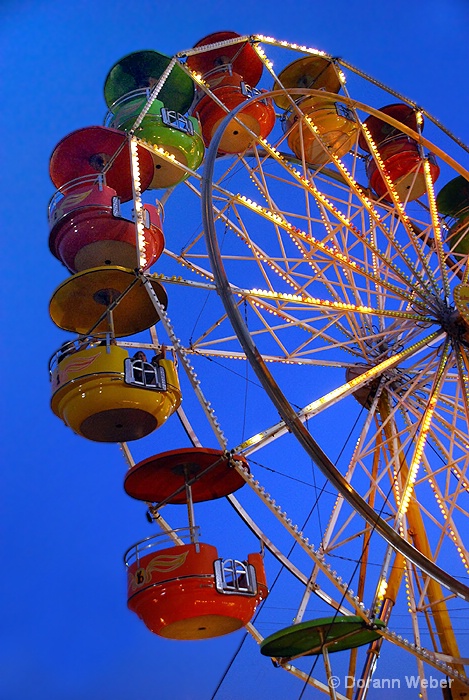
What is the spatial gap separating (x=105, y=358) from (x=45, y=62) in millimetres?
34249

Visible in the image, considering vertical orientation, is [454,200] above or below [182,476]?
above

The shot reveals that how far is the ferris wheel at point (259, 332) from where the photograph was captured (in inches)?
376

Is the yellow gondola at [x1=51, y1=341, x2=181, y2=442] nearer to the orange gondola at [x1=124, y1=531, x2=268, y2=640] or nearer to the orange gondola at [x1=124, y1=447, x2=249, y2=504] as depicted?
the orange gondola at [x1=124, y1=447, x2=249, y2=504]

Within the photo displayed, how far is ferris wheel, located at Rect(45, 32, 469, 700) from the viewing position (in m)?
9.55

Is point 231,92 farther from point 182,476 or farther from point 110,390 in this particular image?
point 182,476

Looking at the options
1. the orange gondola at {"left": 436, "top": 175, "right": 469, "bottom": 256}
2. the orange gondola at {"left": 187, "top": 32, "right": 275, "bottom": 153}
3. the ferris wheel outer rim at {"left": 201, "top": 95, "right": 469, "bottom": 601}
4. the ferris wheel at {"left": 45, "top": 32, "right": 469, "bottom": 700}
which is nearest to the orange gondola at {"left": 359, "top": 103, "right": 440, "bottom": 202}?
the ferris wheel at {"left": 45, "top": 32, "right": 469, "bottom": 700}

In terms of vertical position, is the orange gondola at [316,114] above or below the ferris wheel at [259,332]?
above

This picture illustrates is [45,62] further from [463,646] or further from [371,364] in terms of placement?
[463,646]

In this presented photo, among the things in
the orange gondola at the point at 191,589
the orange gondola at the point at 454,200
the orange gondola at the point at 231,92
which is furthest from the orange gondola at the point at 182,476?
the orange gondola at the point at 454,200

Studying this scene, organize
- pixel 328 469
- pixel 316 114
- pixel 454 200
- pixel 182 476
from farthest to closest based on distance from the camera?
pixel 454 200, pixel 316 114, pixel 182 476, pixel 328 469

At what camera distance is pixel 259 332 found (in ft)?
40.5

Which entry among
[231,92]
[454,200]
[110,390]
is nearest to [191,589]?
[110,390]

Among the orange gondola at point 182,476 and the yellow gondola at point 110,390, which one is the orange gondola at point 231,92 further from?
the orange gondola at point 182,476

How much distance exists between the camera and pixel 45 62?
40812mm
